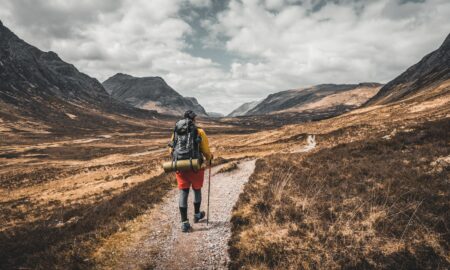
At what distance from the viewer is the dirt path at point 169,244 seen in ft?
22.5

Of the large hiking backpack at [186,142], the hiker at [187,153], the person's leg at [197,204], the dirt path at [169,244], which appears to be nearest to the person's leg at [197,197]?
the person's leg at [197,204]

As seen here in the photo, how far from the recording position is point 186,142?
877cm

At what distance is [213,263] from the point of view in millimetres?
6742

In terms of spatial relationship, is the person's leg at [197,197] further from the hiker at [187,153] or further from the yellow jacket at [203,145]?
the yellow jacket at [203,145]

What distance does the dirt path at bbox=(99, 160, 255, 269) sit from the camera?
6.87 meters

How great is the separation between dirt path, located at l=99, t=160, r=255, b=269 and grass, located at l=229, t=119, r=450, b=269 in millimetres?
492

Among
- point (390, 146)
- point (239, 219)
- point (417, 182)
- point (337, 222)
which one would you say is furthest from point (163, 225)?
point (390, 146)

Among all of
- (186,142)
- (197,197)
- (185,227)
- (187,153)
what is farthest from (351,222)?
(186,142)

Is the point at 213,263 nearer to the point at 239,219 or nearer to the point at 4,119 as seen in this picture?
the point at 239,219

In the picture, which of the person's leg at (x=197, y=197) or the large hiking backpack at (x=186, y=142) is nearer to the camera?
the large hiking backpack at (x=186, y=142)

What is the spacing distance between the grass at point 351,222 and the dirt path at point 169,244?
0.49 meters

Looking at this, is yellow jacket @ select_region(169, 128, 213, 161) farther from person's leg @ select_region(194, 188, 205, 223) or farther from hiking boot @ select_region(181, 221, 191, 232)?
hiking boot @ select_region(181, 221, 191, 232)

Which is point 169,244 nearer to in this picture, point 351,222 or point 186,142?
point 186,142

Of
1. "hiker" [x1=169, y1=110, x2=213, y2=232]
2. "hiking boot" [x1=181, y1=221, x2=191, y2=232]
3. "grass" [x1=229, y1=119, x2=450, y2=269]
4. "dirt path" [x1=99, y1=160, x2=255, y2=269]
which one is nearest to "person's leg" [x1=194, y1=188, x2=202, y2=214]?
"hiker" [x1=169, y1=110, x2=213, y2=232]
